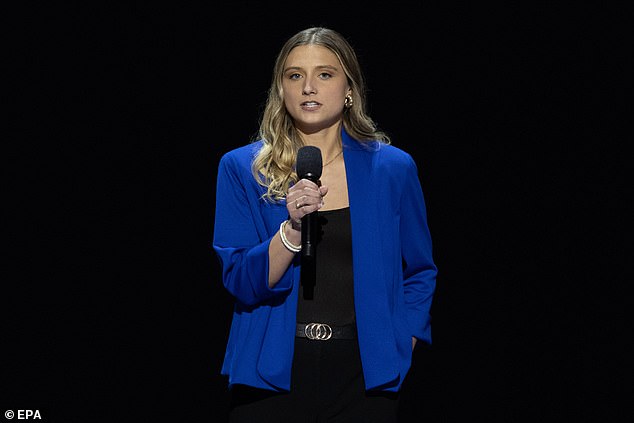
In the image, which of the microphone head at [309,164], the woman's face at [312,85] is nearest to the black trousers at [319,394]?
the microphone head at [309,164]

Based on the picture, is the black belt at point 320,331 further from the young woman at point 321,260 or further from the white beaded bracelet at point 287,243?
the white beaded bracelet at point 287,243

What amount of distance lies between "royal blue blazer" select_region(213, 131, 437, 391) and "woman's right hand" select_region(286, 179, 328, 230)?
21cm

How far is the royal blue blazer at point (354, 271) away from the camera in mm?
2256

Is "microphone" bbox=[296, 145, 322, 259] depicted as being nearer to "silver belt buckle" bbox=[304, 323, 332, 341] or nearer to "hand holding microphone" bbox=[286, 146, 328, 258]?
"hand holding microphone" bbox=[286, 146, 328, 258]

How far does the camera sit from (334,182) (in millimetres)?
2416

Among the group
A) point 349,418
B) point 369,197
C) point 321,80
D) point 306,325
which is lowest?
point 349,418

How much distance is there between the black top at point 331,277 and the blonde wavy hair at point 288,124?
0.51ft

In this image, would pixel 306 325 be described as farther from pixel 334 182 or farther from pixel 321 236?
pixel 334 182

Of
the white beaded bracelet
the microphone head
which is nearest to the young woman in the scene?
the white beaded bracelet

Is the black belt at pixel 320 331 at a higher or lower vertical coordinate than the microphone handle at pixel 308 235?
lower

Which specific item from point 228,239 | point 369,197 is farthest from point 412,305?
point 228,239

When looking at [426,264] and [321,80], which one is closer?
[321,80]

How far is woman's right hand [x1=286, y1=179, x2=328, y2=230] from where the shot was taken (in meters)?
2.01

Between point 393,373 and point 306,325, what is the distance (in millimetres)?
256
